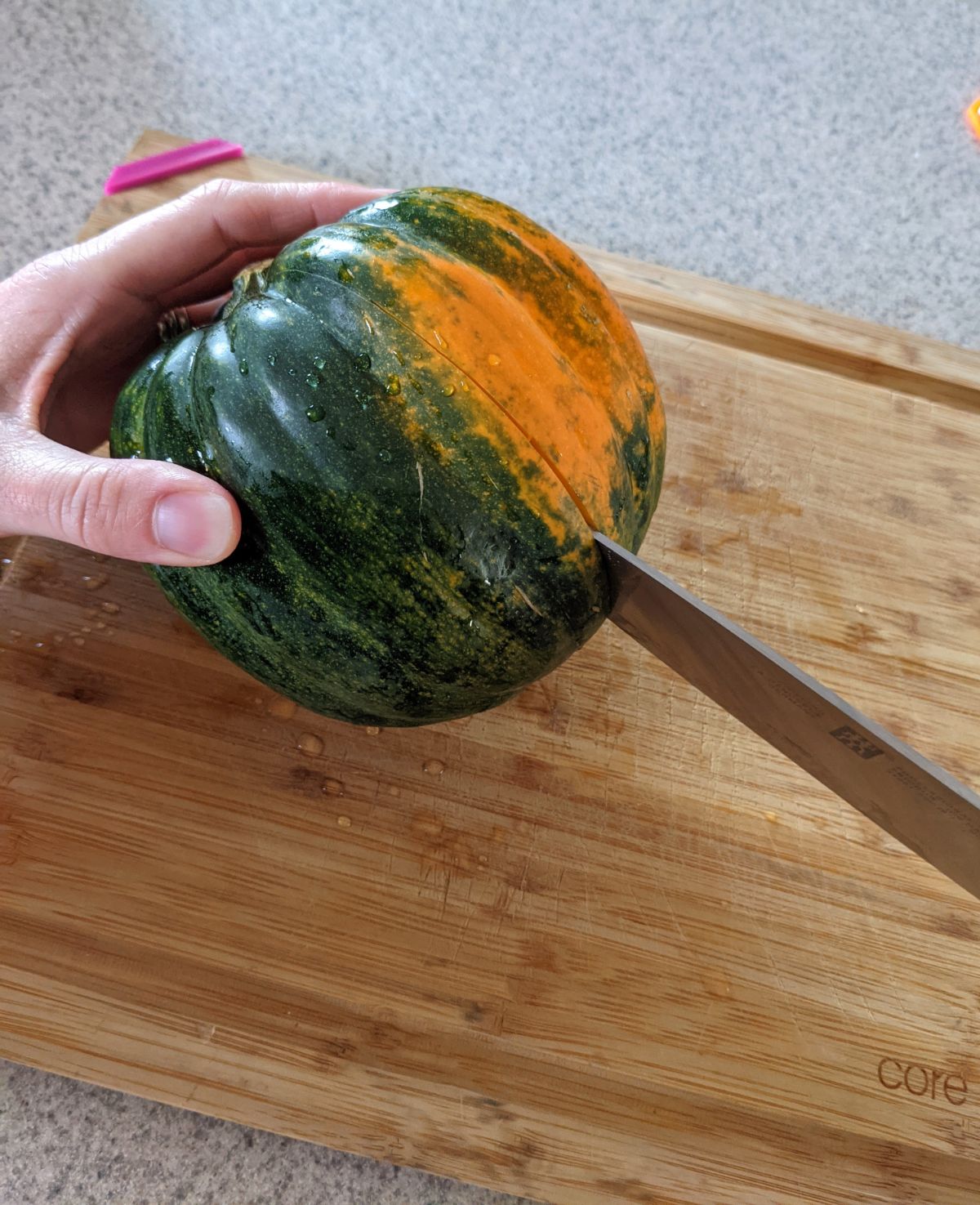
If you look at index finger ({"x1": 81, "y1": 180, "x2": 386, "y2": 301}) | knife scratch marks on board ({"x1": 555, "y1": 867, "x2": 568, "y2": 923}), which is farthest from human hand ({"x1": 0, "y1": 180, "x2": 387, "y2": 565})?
knife scratch marks on board ({"x1": 555, "y1": 867, "x2": 568, "y2": 923})

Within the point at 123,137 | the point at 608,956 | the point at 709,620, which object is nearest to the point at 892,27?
the point at 123,137

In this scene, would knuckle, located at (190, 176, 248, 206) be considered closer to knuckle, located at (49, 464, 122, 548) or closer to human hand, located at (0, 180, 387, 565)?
human hand, located at (0, 180, 387, 565)

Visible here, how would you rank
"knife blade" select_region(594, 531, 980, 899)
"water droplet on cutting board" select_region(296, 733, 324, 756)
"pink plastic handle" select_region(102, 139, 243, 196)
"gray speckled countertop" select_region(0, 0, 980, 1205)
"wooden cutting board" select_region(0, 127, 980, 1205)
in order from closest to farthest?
"knife blade" select_region(594, 531, 980, 899), "wooden cutting board" select_region(0, 127, 980, 1205), "water droplet on cutting board" select_region(296, 733, 324, 756), "pink plastic handle" select_region(102, 139, 243, 196), "gray speckled countertop" select_region(0, 0, 980, 1205)

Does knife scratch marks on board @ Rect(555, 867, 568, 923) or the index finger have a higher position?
the index finger

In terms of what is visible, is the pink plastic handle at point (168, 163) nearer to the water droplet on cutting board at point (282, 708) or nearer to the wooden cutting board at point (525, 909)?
the wooden cutting board at point (525, 909)

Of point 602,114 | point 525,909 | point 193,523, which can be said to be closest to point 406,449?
point 193,523

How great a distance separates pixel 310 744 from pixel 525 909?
38 centimetres

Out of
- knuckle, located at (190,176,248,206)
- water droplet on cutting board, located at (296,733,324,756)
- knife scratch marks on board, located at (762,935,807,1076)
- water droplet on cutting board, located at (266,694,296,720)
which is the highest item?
knuckle, located at (190,176,248,206)

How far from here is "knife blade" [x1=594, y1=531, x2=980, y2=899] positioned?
3.72 feet

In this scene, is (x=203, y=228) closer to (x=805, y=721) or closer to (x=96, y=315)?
(x=96, y=315)

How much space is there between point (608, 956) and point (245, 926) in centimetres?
49

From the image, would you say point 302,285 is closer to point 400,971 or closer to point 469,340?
point 469,340

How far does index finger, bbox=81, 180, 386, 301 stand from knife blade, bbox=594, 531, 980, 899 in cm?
82

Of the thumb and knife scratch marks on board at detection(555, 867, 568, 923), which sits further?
knife scratch marks on board at detection(555, 867, 568, 923)
